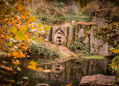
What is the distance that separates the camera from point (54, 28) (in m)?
13.5

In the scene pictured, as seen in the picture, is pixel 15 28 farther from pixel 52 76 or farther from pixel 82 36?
pixel 82 36

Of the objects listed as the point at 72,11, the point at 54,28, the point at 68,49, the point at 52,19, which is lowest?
the point at 68,49

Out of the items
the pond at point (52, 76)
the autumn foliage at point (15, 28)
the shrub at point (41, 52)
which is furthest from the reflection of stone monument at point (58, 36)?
the autumn foliage at point (15, 28)

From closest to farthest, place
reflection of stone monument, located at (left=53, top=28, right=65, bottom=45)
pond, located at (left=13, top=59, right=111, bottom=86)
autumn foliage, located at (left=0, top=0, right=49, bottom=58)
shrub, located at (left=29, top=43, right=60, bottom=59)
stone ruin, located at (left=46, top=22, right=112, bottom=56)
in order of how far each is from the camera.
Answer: autumn foliage, located at (left=0, top=0, right=49, bottom=58) < pond, located at (left=13, top=59, right=111, bottom=86) < shrub, located at (left=29, top=43, right=60, bottom=59) < stone ruin, located at (left=46, top=22, right=112, bottom=56) < reflection of stone monument, located at (left=53, top=28, right=65, bottom=45)

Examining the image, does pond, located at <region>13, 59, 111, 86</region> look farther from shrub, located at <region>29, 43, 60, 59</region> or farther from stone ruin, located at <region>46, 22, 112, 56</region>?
stone ruin, located at <region>46, 22, 112, 56</region>

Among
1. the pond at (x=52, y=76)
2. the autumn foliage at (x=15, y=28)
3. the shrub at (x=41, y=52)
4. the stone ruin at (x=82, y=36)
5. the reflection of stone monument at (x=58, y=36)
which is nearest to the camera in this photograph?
the autumn foliage at (x=15, y=28)

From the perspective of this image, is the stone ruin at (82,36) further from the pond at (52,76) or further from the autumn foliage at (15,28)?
the autumn foliage at (15,28)

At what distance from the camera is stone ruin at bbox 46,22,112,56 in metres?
11.6

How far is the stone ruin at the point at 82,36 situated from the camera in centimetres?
1159

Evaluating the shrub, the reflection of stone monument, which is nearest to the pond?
the shrub

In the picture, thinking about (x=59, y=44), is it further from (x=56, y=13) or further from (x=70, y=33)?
(x=56, y=13)

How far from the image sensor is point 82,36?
493 inches

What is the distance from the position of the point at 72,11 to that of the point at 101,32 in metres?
12.9

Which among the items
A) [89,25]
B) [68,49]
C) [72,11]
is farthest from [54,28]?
[72,11]
